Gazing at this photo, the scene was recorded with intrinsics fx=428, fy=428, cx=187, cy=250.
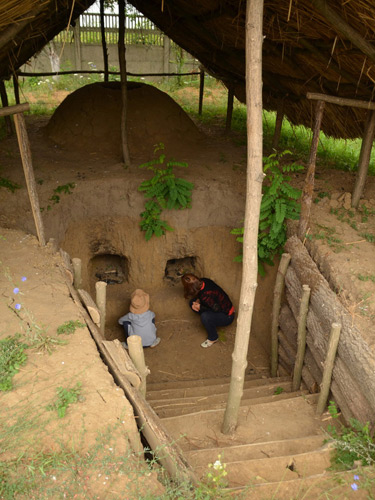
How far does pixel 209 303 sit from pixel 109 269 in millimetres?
2288

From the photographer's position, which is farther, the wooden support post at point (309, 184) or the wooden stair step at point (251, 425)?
the wooden support post at point (309, 184)

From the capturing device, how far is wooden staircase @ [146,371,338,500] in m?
3.29

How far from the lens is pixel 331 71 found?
6195 millimetres

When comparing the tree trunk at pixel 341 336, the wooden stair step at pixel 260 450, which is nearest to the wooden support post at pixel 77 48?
the tree trunk at pixel 341 336

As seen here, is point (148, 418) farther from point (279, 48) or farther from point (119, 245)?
point (279, 48)

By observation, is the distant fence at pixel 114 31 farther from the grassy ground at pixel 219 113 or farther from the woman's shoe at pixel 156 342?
the woman's shoe at pixel 156 342

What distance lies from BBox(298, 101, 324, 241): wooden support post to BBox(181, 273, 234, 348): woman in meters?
1.70

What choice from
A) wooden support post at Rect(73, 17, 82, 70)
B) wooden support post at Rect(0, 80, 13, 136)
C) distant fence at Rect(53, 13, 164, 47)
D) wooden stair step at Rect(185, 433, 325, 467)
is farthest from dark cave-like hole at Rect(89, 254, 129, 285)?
wooden support post at Rect(73, 17, 82, 70)

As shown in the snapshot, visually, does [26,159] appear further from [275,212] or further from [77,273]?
[275,212]

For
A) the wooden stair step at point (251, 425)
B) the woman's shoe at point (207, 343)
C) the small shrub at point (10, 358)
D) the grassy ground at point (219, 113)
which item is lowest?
the woman's shoe at point (207, 343)

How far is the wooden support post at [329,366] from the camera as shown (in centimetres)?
411

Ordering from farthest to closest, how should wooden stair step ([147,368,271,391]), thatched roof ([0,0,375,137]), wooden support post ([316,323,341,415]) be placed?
wooden stair step ([147,368,271,391]), thatched roof ([0,0,375,137]), wooden support post ([316,323,341,415])

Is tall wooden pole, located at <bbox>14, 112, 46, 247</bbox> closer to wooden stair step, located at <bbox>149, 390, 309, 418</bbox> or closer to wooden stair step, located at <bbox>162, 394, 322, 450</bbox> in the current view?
wooden stair step, located at <bbox>149, 390, 309, 418</bbox>

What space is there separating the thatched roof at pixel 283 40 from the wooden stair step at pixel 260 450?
3.93 metres
